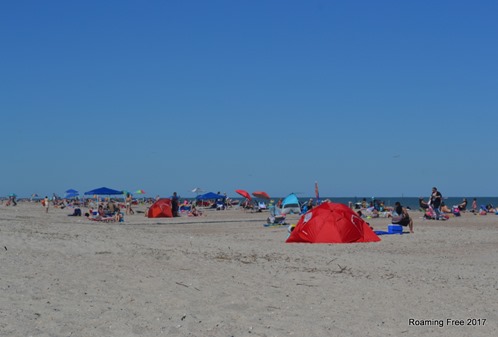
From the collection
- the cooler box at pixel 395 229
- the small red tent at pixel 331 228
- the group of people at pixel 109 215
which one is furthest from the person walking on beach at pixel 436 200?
the group of people at pixel 109 215

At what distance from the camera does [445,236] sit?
68.9 ft

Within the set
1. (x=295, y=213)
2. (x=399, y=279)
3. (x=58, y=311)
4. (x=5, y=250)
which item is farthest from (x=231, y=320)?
(x=295, y=213)

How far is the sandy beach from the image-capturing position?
714 cm

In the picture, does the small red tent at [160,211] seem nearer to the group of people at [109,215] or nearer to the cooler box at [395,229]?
the group of people at [109,215]

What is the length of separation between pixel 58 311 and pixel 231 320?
199cm

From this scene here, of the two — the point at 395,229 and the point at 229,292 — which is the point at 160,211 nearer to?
the point at 395,229

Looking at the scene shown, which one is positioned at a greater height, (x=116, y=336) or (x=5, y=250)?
(x=5, y=250)

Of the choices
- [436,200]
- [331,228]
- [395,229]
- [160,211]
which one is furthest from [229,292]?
[160,211]

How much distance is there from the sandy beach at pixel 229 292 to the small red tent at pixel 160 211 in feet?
83.6

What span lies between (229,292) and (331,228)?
9.62m

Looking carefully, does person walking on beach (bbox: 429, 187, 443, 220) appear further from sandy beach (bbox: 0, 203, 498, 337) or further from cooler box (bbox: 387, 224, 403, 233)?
sandy beach (bbox: 0, 203, 498, 337)

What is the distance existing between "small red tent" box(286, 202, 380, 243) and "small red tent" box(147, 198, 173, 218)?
22280 mm

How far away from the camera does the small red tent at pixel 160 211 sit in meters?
39.8

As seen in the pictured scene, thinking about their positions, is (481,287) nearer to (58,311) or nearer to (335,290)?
(335,290)
